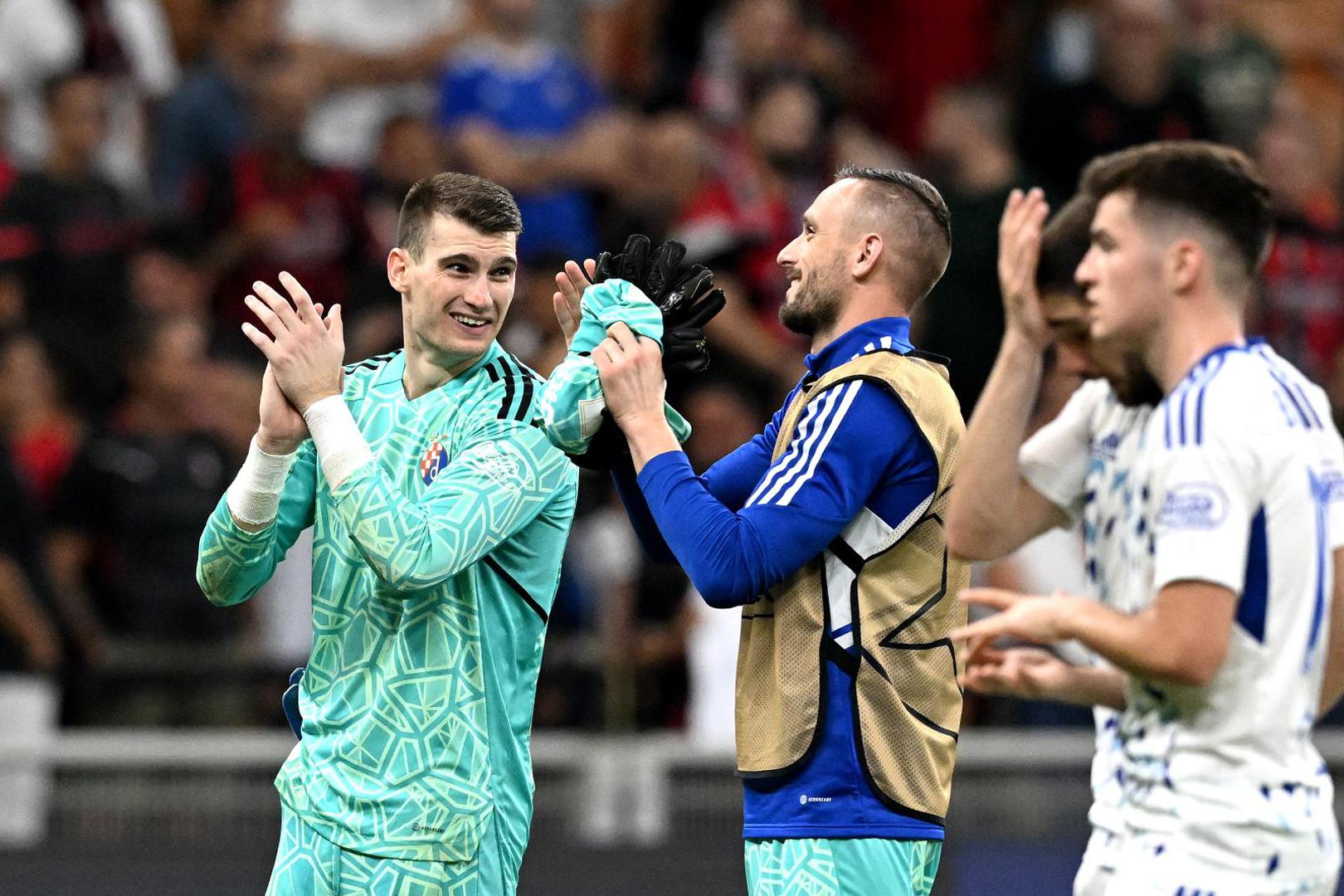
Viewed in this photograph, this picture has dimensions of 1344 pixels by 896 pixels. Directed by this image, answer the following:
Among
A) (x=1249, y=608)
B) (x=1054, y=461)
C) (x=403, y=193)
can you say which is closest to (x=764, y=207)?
(x=403, y=193)

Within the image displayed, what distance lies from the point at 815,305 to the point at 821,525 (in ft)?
1.97

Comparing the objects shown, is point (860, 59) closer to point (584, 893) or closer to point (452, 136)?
point (452, 136)

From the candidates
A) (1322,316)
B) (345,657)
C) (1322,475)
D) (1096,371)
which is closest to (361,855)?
(345,657)

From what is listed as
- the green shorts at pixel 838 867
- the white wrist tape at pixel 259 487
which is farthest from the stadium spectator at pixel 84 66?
the green shorts at pixel 838 867

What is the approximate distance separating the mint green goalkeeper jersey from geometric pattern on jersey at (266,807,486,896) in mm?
29

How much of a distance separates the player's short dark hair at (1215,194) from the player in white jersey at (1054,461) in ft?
0.50

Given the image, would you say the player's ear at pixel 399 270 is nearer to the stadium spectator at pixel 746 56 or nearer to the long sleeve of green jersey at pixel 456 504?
the long sleeve of green jersey at pixel 456 504

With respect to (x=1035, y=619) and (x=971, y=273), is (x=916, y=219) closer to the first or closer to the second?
(x=1035, y=619)

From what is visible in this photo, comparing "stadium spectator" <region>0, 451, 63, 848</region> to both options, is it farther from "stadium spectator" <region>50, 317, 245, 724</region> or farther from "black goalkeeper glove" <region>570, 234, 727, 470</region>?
"black goalkeeper glove" <region>570, 234, 727, 470</region>

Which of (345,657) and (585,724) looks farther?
(585,724)

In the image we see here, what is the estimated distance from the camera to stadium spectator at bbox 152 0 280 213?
1073 cm

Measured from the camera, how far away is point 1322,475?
3.43 metres

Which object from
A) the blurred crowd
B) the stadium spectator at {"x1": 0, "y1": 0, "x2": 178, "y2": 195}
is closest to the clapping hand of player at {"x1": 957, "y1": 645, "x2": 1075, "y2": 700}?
the blurred crowd

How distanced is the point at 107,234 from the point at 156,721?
2.82 meters
